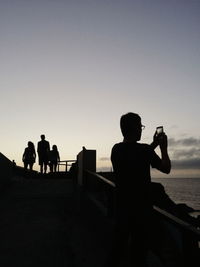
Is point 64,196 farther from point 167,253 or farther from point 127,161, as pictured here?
point 127,161

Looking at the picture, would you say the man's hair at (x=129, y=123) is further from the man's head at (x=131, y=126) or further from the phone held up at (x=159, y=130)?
the phone held up at (x=159, y=130)

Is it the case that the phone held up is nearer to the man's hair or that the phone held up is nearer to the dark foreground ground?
the man's hair

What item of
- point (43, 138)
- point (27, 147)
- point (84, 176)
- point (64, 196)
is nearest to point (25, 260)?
point (64, 196)

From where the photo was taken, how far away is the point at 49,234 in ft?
20.1

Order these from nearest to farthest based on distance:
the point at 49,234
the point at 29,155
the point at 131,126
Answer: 1. the point at 131,126
2. the point at 49,234
3. the point at 29,155

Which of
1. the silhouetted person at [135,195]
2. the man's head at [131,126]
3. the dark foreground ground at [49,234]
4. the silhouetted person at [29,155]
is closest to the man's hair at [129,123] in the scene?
the man's head at [131,126]

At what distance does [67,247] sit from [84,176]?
→ 543 cm

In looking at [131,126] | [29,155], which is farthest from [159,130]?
[29,155]

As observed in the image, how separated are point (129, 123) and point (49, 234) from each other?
3.83 metres

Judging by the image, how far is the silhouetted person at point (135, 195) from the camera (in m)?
2.98

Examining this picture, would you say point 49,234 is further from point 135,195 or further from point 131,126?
point 131,126

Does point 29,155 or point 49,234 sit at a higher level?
point 29,155

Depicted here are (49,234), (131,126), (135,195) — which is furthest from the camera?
(49,234)

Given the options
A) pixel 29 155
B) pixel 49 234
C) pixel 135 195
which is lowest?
pixel 49 234
